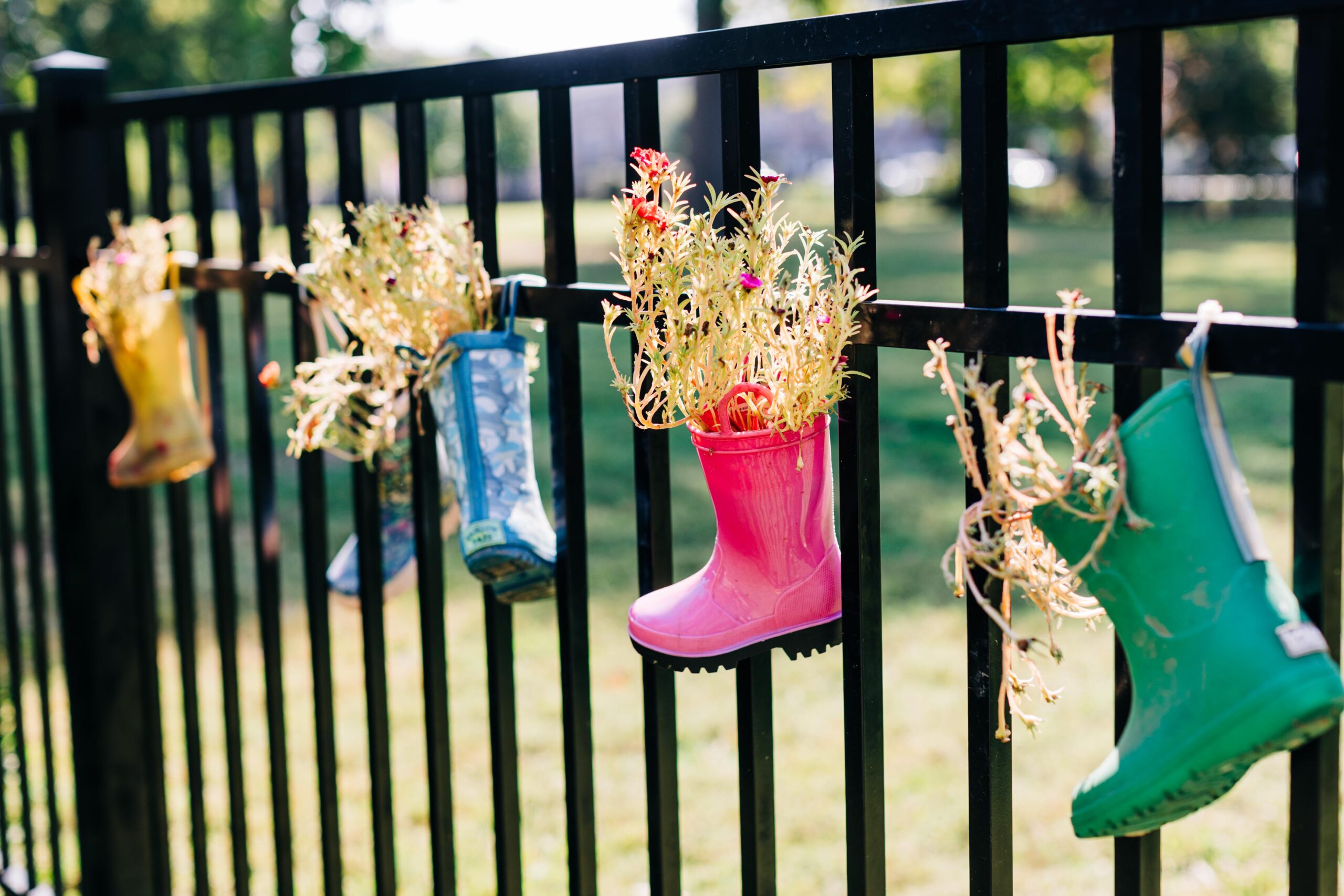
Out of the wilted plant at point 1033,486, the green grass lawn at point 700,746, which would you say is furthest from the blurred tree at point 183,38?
the wilted plant at point 1033,486

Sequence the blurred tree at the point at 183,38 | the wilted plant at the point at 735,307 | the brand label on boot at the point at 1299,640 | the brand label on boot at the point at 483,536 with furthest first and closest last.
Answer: the blurred tree at the point at 183,38 → the brand label on boot at the point at 483,536 → the wilted plant at the point at 735,307 → the brand label on boot at the point at 1299,640

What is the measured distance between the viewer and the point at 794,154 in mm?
50594

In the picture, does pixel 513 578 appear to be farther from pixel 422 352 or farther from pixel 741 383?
pixel 741 383

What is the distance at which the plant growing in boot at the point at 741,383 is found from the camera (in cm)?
107

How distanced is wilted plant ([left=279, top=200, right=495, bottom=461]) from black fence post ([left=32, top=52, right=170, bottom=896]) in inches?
35.5

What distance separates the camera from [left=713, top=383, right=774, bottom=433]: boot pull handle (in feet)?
3.54

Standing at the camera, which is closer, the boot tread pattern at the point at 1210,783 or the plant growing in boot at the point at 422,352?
the boot tread pattern at the point at 1210,783

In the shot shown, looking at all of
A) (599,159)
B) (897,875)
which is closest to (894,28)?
(897,875)

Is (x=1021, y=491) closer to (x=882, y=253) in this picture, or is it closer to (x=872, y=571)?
(x=872, y=571)

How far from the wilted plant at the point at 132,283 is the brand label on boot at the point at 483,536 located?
958 millimetres

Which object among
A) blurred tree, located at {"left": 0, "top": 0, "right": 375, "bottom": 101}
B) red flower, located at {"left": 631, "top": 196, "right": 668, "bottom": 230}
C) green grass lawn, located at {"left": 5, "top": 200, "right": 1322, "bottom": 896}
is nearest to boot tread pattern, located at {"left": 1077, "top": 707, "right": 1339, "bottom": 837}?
red flower, located at {"left": 631, "top": 196, "right": 668, "bottom": 230}

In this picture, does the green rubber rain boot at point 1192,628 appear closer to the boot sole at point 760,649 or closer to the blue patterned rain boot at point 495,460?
the boot sole at point 760,649

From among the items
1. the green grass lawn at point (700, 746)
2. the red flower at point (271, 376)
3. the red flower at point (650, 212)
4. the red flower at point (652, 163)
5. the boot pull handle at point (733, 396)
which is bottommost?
the green grass lawn at point (700, 746)

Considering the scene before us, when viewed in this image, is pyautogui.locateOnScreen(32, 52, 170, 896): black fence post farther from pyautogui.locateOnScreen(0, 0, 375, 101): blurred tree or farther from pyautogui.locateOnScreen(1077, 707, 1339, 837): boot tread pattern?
pyautogui.locateOnScreen(0, 0, 375, 101): blurred tree
